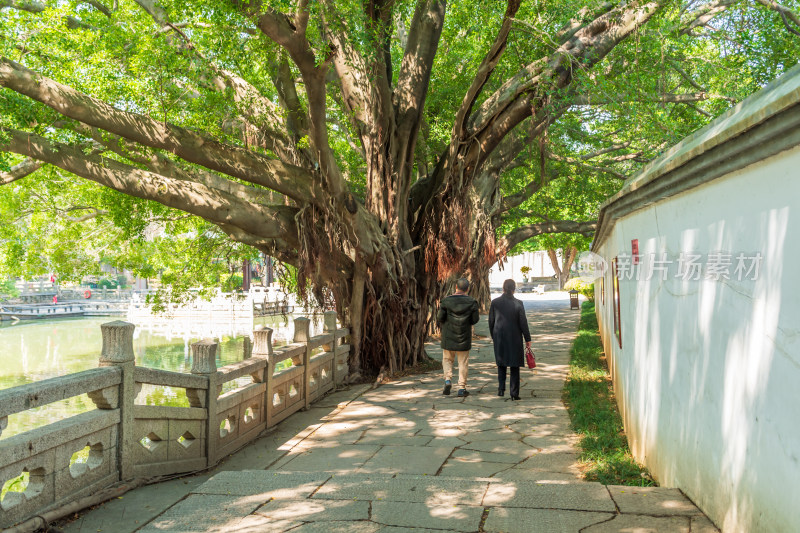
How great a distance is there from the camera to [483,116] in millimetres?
10453

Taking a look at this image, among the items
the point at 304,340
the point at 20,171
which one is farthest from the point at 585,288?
the point at 20,171

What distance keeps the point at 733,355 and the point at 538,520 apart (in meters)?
1.43

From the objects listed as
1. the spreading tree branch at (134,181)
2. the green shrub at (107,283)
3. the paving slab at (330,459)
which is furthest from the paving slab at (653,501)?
the green shrub at (107,283)

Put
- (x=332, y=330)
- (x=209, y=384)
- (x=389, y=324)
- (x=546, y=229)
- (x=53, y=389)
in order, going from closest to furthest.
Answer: (x=53, y=389) → (x=209, y=384) → (x=332, y=330) → (x=389, y=324) → (x=546, y=229)

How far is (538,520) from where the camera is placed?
372cm

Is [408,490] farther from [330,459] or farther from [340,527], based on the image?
[330,459]

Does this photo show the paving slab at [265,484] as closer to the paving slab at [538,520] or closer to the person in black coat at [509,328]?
the paving slab at [538,520]

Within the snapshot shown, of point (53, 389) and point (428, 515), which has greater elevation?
point (53, 389)

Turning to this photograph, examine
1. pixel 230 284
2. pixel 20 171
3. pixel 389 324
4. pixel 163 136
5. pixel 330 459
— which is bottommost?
pixel 330 459

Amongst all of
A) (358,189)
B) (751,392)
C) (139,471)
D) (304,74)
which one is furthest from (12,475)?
(358,189)

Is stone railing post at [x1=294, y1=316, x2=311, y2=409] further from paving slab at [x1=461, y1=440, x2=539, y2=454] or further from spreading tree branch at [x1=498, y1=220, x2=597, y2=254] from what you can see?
spreading tree branch at [x1=498, y1=220, x2=597, y2=254]

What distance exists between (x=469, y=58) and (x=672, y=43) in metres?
5.11

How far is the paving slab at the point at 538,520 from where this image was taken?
360 cm

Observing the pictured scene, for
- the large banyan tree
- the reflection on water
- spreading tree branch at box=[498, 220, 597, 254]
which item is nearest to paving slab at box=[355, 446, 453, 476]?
the large banyan tree
